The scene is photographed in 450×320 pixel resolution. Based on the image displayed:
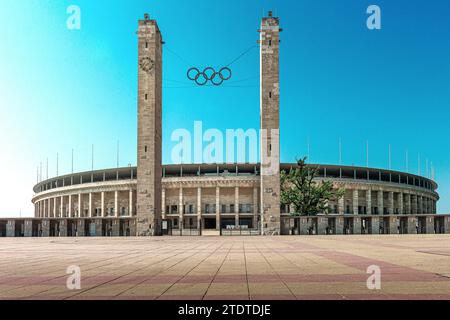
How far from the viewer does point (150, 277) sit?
38.7 ft

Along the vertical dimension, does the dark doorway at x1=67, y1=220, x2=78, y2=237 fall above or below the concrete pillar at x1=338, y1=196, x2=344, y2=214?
below

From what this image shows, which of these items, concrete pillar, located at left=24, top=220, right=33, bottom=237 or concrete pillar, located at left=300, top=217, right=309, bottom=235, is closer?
concrete pillar, located at left=24, top=220, right=33, bottom=237

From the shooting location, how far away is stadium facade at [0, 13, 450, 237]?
52.9m

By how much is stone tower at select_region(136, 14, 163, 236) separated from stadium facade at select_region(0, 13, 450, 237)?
4.8 inches

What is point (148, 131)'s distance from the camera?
55062 mm

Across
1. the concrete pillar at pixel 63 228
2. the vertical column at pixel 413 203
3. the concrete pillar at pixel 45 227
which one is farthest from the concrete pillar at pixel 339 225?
the vertical column at pixel 413 203

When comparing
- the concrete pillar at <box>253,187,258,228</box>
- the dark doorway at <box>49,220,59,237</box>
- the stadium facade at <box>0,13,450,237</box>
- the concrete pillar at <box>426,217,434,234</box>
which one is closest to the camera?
the concrete pillar at <box>426,217,434,234</box>

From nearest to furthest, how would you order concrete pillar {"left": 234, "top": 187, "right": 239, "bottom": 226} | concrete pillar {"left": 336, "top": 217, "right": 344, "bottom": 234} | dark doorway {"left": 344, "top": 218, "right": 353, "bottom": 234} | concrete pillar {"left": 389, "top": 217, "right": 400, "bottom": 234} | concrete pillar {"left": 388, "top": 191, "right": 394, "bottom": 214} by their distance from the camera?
1. concrete pillar {"left": 389, "top": 217, "right": 400, "bottom": 234}
2. concrete pillar {"left": 336, "top": 217, "right": 344, "bottom": 234}
3. dark doorway {"left": 344, "top": 218, "right": 353, "bottom": 234}
4. concrete pillar {"left": 234, "top": 187, "right": 239, "bottom": 226}
5. concrete pillar {"left": 388, "top": 191, "right": 394, "bottom": 214}

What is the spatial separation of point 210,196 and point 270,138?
4014 cm

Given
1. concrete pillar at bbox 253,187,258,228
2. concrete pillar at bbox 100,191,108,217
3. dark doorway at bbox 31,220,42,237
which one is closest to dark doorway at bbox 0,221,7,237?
dark doorway at bbox 31,220,42,237

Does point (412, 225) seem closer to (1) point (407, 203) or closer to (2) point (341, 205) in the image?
(2) point (341, 205)

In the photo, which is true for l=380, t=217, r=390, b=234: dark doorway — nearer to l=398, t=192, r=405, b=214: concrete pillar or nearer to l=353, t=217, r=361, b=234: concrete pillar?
l=353, t=217, r=361, b=234: concrete pillar

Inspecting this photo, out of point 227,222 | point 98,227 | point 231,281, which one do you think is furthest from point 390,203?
point 231,281
